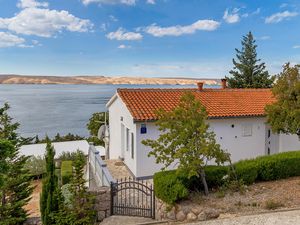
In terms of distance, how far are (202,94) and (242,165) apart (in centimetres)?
740

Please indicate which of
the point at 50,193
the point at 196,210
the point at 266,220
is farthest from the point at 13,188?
the point at 266,220

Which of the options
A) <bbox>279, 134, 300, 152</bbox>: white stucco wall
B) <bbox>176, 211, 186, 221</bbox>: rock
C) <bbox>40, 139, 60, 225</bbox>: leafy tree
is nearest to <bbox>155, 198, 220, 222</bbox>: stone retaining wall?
<bbox>176, 211, 186, 221</bbox>: rock

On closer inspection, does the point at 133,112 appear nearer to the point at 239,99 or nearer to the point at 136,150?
the point at 136,150

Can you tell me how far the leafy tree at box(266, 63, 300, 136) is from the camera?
11.3 m

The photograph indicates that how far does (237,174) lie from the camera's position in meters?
11.3

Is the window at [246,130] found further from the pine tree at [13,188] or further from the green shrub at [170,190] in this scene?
the pine tree at [13,188]

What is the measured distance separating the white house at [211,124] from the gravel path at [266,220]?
5.97 m

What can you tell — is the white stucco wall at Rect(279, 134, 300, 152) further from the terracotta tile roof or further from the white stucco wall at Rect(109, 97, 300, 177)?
the terracotta tile roof

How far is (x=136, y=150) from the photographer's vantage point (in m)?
14.0

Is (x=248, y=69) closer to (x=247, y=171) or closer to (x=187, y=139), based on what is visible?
(x=247, y=171)

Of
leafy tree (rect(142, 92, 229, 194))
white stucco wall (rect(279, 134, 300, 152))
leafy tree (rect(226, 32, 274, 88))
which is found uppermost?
leafy tree (rect(226, 32, 274, 88))

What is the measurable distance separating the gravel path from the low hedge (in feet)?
4.29

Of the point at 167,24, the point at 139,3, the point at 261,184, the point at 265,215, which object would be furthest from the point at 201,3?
the point at 265,215

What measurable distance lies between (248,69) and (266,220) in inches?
1491
